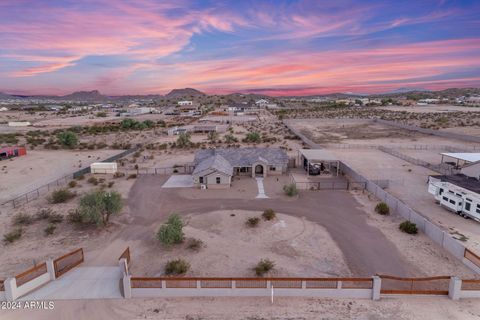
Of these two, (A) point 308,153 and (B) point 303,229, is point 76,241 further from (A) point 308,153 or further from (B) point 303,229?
(A) point 308,153

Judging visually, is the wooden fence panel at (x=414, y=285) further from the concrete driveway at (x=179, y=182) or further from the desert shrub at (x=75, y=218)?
the concrete driveway at (x=179, y=182)

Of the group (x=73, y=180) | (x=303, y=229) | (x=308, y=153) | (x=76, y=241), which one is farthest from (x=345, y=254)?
(x=73, y=180)

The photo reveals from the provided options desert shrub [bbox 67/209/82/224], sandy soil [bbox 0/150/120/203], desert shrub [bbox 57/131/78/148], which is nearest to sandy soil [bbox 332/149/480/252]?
desert shrub [bbox 67/209/82/224]

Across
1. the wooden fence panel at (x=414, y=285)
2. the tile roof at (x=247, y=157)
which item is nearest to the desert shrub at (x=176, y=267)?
the wooden fence panel at (x=414, y=285)

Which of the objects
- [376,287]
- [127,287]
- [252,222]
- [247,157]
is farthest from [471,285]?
[247,157]

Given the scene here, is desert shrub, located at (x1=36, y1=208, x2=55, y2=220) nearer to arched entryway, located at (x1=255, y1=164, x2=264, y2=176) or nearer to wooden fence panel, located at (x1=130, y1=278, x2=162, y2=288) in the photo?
wooden fence panel, located at (x1=130, y1=278, x2=162, y2=288)

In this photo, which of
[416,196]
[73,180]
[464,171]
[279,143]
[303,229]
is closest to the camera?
[303,229]

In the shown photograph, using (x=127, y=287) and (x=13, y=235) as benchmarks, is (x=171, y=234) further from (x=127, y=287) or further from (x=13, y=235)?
(x=13, y=235)
